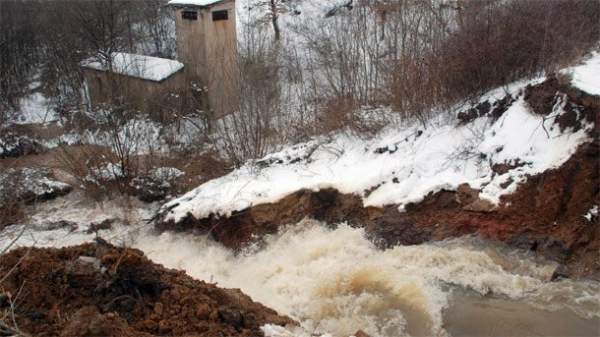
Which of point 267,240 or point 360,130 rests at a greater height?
point 360,130

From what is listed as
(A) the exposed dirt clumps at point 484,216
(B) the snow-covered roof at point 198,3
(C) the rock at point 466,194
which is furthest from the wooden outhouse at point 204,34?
(C) the rock at point 466,194

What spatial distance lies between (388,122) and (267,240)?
3.88 meters

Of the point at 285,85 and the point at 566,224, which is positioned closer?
the point at 566,224

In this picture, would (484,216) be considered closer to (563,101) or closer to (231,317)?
(563,101)

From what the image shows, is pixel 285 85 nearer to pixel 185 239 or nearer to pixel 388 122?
pixel 388 122

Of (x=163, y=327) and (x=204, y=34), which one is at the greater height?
(x=204, y=34)

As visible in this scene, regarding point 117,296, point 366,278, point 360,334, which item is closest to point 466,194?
point 366,278

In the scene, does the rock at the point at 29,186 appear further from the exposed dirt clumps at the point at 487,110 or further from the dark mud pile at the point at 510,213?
the exposed dirt clumps at the point at 487,110

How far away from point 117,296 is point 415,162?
508 centimetres

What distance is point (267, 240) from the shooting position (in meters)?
8.16

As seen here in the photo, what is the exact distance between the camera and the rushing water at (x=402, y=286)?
224 inches

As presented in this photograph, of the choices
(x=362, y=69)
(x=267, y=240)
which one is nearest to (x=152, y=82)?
(x=362, y=69)

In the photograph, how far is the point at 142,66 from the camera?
1884 centimetres

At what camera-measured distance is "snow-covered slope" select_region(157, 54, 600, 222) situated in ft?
23.7
